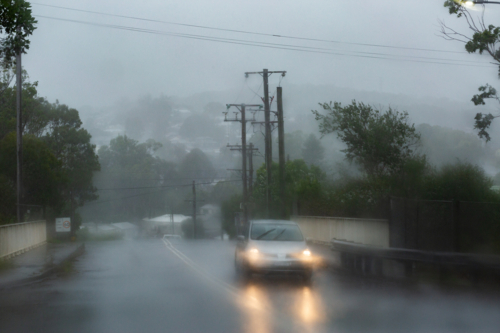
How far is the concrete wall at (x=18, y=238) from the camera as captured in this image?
872 inches

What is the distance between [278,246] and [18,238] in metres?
14.7

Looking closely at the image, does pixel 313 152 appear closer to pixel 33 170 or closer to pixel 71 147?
pixel 71 147

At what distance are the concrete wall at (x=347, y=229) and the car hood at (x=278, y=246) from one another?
11486 millimetres

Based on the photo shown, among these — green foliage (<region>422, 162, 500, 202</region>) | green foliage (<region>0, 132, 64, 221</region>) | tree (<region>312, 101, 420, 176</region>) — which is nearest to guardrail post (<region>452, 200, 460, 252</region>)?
green foliage (<region>422, 162, 500, 202</region>)

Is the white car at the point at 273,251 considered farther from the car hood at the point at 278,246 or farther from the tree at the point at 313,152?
the tree at the point at 313,152

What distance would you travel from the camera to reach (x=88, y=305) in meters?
10.9

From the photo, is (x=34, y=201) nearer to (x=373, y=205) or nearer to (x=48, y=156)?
(x=48, y=156)

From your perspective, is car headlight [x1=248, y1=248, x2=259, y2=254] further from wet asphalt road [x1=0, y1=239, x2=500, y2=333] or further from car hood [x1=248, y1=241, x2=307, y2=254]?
wet asphalt road [x1=0, y1=239, x2=500, y2=333]

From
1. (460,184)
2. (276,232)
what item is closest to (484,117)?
(460,184)

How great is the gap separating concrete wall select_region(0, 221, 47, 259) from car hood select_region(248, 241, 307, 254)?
36.6 ft

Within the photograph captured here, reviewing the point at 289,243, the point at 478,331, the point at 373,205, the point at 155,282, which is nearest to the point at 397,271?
the point at 289,243

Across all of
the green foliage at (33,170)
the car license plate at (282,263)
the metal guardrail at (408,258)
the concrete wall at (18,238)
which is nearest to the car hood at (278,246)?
the car license plate at (282,263)

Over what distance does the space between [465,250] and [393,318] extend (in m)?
12.8

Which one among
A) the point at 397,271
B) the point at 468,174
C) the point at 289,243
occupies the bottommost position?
the point at 397,271
